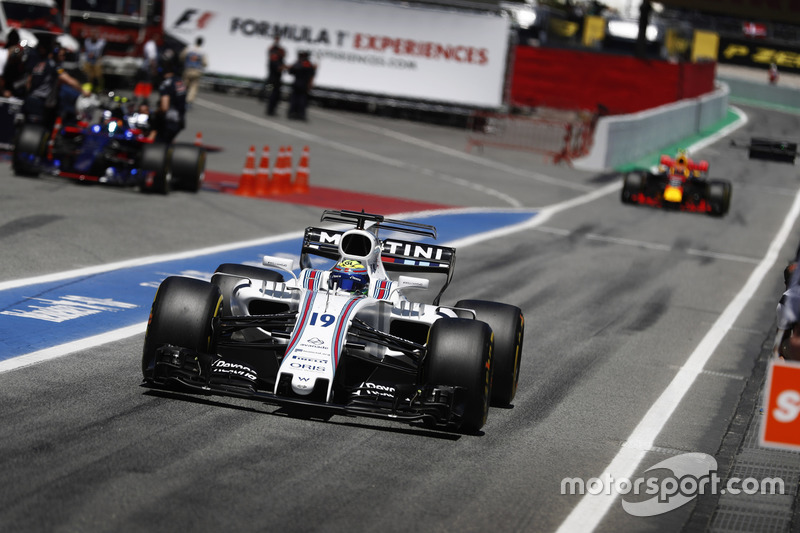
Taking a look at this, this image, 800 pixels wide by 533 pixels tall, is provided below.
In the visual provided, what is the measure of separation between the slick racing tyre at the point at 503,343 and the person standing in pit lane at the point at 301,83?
25.7 meters

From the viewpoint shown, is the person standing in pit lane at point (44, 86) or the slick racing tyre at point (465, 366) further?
the person standing in pit lane at point (44, 86)

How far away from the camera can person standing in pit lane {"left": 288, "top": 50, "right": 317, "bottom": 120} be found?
3397 centimetres

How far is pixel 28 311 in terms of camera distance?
408 inches

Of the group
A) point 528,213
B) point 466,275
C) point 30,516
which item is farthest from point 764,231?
point 30,516

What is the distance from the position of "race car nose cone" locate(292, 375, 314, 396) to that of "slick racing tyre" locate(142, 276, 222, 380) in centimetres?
82

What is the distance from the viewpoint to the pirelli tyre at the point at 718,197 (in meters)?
24.6

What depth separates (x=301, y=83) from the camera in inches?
Result: 1362

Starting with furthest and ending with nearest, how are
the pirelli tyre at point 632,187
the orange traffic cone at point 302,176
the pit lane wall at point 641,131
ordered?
1. the pit lane wall at point 641,131
2. the pirelli tyre at point 632,187
3. the orange traffic cone at point 302,176

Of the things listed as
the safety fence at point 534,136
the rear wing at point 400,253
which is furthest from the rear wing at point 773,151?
the safety fence at point 534,136

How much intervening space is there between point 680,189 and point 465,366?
1798 centimetres

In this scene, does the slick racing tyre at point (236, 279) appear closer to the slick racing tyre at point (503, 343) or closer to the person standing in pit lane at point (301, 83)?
the slick racing tyre at point (503, 343)

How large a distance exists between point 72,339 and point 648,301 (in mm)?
7444

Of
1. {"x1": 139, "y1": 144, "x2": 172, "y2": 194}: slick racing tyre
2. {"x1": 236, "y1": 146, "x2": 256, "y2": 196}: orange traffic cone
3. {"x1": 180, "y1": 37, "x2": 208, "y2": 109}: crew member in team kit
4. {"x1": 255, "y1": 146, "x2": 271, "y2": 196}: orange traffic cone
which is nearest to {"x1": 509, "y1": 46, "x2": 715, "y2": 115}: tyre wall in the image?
{"x1": 180, "y1": 37, "x2": 208, "y2": 109}: crew member in team kit

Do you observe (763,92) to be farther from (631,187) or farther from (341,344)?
(341,344)
